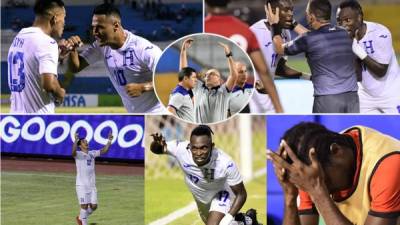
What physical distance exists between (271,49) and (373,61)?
2.03 ft

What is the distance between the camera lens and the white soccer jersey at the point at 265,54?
4.72 m

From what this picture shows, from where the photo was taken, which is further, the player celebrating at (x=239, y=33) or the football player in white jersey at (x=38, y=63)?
the football player in white jersey at (x=38, y=63)

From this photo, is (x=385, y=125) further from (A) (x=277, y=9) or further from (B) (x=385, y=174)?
(A) (x=277, y=9)

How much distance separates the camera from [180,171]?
4.98 metres

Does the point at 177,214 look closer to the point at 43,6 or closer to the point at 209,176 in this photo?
the point at 209,176

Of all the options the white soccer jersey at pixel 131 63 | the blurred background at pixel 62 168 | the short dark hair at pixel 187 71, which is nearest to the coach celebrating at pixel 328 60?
the short dark hair at pixel 187 71

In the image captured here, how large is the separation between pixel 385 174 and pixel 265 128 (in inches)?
32.3

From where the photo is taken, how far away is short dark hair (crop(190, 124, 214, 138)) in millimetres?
4859

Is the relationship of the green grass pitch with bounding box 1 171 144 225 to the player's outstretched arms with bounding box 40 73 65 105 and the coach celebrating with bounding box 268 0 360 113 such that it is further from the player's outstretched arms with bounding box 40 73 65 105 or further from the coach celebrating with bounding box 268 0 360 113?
the coach celebrating with bounding box 268 0 360 113

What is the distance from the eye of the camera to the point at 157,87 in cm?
498

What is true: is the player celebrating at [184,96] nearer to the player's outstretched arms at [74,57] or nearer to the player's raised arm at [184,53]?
the player's raised arm at [184,53]

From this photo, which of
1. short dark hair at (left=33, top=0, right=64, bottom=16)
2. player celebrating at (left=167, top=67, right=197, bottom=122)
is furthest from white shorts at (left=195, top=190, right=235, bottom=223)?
short dark hair at (left=33, top=0, right=64, bottom=16)

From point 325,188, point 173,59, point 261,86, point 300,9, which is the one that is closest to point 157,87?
point 173,59

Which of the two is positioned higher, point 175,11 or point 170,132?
point 175,11
